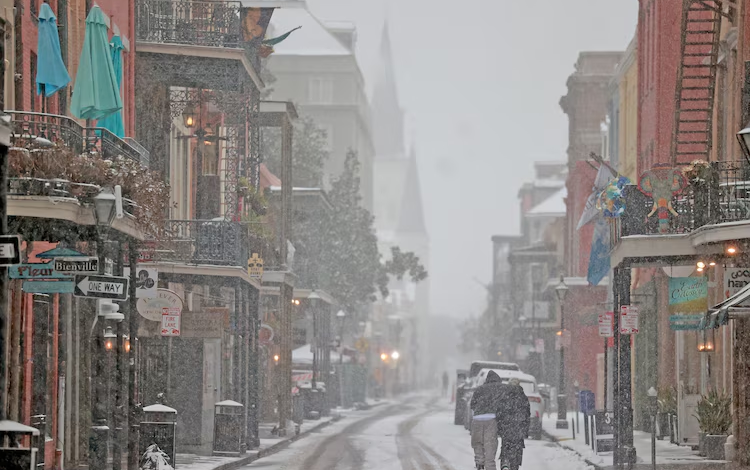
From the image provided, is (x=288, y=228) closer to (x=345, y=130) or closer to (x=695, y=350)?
(x=695, y=350)

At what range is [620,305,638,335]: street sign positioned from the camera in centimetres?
2453

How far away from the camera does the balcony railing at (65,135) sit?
17.3 m

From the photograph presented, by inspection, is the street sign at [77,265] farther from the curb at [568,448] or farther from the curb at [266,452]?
the curb at [568,448]

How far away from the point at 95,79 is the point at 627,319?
9.86 meters

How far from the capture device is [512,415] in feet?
70.9

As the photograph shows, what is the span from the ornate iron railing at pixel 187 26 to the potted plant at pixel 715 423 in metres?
11.5

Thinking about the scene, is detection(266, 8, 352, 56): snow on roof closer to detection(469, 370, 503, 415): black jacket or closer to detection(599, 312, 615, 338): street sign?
detection(599, 312, 615, 338): street sign

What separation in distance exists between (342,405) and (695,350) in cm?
3489

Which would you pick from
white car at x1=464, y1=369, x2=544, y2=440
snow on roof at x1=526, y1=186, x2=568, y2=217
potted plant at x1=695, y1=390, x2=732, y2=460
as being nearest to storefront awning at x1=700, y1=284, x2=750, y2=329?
potted plant at x1=695, y1=390, x2=732, y2=460

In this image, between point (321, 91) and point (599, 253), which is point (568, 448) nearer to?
point (599, 253)

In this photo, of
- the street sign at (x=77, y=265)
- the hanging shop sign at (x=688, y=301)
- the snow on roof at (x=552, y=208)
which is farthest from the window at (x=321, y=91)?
the street sign at (x=77, y=265)

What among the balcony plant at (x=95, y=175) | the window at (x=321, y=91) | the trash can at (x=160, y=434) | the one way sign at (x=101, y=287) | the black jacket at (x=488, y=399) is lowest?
the trash can at (x=160, y=434)

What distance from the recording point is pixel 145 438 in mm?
21391

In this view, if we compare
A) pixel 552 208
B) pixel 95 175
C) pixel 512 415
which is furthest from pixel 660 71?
pixel 552 208
